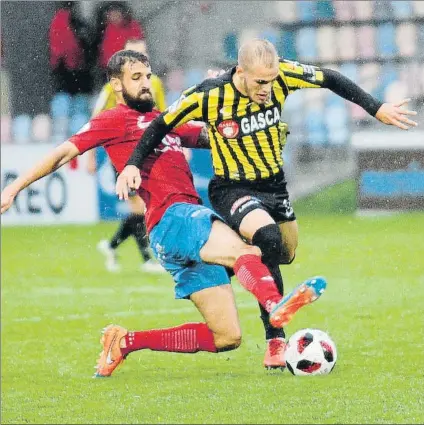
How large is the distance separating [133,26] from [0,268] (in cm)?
543

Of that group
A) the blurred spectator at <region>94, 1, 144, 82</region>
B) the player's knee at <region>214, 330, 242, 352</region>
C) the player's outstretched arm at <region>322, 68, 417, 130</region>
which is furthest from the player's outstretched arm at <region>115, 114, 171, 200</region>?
the blurred spectator at <region>94, 1, 144, 82</region>

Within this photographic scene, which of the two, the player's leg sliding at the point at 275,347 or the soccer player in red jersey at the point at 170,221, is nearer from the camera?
the soccer player in red jersey at the point at 170,221

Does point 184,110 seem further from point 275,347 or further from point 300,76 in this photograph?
point 275,347

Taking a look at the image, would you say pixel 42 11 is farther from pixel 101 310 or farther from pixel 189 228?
pixel 189 228

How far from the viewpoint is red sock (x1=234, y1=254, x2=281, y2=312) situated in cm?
539

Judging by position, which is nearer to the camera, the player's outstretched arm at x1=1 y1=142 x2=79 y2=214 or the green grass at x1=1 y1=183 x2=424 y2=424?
the green grass at x1=1 y1=183 x2=424 y2=424

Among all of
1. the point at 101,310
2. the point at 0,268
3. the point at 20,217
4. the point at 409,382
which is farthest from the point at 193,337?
the point at 20,217

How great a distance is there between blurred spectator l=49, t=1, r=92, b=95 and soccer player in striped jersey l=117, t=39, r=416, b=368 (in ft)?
33.8

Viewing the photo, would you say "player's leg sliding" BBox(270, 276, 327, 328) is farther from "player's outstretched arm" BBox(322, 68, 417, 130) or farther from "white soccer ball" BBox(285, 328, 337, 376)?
"player's outstretched arm" BBox(322, 68, 417, 130)

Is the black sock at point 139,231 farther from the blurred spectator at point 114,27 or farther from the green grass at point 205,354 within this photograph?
the blurred spectator at point 114,27

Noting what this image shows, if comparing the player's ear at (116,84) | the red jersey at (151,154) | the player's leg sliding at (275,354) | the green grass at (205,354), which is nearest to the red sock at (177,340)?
the green grass at (205,354)

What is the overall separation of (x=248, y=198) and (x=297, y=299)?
38.8 inches

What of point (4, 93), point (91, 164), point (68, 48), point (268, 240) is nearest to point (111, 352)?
point (268, 240)

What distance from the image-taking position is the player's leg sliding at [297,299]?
16.6 feet
